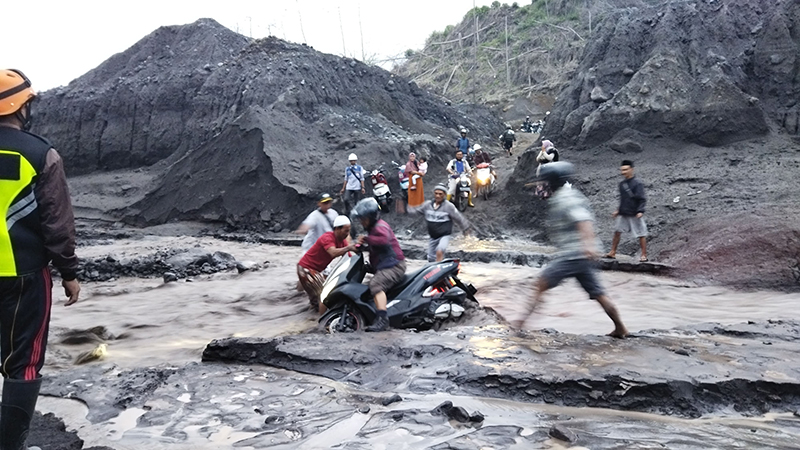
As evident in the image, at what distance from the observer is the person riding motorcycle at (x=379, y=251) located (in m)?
6.16

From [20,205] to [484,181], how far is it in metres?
16.5

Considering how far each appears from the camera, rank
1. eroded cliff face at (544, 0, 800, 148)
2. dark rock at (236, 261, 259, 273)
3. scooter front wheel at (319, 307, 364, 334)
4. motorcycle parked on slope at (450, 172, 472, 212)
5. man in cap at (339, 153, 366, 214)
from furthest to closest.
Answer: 1. motorcycle parked on slope at (450, 172, 472, 212)
2. man in cap at (339, 153, 366, 214)
3. eroded cliff face at (544, 0, 800, 148)
4. dark rock at (236, 261, 259, 273)
5. scooter front wheel at (319, 307, 364, 334)

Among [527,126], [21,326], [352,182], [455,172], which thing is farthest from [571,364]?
[527,126]

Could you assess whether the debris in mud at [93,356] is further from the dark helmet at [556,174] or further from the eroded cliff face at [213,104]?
the eroded cliff face at [213,104]

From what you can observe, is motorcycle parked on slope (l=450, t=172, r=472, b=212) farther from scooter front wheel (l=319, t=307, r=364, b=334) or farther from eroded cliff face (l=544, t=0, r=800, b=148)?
scooter front wheel (l=319, t=307, r=364, b=334)

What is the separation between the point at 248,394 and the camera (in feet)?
13.5

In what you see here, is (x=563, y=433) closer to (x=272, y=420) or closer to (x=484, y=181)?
(x=272, y=420)

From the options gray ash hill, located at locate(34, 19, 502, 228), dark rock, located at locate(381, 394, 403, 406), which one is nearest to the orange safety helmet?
dark rock, located at locate(381, 394, 403, 406)

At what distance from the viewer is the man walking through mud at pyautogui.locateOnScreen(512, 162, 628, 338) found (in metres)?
5.36

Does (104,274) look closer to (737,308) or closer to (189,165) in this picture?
(737,308)

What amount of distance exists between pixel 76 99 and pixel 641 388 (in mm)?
36006

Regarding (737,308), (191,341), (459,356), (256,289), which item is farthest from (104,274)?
(737,308)

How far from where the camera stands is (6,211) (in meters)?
2.96

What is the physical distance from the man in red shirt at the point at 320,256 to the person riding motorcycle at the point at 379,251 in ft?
2.75
